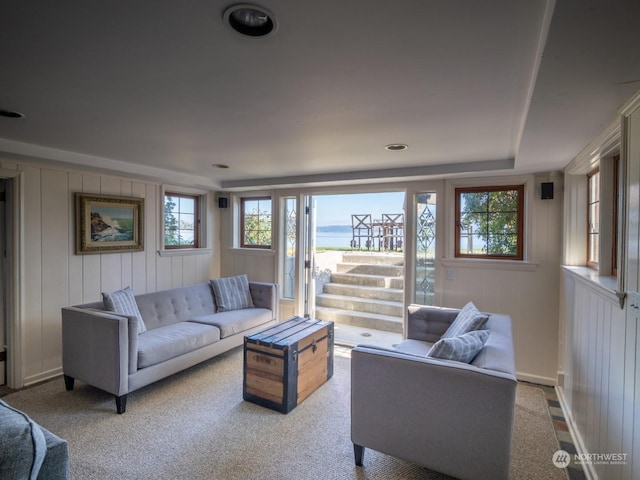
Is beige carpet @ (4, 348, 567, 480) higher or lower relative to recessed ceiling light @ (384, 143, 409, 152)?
lower

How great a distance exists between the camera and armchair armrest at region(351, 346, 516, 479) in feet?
5.66

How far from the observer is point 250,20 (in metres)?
1.20

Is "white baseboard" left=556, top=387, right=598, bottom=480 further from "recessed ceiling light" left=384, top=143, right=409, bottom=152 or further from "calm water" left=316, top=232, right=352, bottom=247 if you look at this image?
"calm water" left=316, top=232, right=352, bottom=247

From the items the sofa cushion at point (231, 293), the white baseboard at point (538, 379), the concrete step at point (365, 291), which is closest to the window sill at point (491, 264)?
the white baseboard at point (538, 379)

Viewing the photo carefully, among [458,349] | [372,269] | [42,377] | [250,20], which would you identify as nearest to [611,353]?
[458,349]

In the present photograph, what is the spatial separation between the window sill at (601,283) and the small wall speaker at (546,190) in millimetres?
883

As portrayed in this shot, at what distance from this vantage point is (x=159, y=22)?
1.20 meters

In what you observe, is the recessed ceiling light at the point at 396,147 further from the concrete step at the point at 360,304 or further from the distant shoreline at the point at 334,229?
the distant shoreline at the point at 334,229

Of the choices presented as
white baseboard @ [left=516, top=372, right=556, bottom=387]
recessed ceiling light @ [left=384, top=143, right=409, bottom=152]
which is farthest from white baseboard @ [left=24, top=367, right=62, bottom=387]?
white baseboard @ [left=516, top=372, right=556, bottom=387]

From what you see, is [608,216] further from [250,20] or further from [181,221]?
[181,221]

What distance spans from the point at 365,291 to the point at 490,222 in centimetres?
292

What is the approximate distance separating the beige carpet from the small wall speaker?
6.08 ft

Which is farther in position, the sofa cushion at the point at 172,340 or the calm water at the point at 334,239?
the calm water at the point at 334,239

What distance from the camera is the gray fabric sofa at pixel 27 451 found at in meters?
0.96
